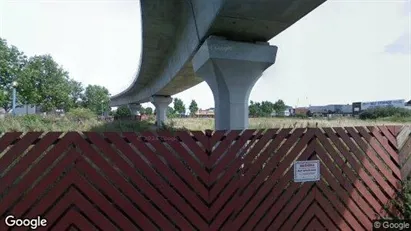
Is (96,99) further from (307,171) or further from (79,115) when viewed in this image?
(307,171)

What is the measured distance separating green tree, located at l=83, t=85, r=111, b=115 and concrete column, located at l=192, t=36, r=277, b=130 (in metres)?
91.1

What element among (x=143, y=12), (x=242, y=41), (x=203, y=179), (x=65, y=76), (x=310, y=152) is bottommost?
(x=203, y=179)

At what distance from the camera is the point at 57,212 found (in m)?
3.37

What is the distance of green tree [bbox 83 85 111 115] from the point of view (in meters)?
93.7

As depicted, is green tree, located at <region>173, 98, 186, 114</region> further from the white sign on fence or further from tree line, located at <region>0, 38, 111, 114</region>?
the white sign on fence

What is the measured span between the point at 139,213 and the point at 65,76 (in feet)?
193

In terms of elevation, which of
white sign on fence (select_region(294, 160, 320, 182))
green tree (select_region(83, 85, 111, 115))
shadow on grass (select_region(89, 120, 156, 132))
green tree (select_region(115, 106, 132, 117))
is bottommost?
shadow on grass (select_region(89, 120, 156, 132))

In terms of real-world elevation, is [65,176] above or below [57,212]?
above

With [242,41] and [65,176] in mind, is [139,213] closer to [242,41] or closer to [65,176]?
[65,176]

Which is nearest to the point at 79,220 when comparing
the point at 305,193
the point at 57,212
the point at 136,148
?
the point at 57,212

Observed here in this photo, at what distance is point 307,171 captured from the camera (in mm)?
4230

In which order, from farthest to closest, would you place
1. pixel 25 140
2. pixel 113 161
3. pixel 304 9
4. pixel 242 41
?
pixel 242 41 → pixel 304 9 → pixel 113 161 → pixel 25 140

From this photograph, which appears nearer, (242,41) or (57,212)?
(57,212)

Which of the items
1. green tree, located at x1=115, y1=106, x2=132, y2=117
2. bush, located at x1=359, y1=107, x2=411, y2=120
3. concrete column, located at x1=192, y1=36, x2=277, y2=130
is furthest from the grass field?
bush, located at x1=359, y1=107, x2=411, y2=120
